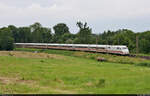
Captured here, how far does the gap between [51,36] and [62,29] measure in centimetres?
1799

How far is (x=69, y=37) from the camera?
128625 millimetres

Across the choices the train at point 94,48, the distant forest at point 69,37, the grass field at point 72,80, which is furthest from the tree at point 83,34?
the grass field at point 72,80

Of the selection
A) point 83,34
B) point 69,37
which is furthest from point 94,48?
point 69,37

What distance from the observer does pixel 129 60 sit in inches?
1925

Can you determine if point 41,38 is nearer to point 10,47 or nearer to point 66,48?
point 10,47

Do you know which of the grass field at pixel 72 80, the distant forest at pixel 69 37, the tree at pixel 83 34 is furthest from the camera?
the tree at pixel 83 34

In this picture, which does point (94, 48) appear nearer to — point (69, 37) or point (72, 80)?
point (72, 80)

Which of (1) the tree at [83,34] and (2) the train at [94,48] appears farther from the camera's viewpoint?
(1) the tree at [83,34]

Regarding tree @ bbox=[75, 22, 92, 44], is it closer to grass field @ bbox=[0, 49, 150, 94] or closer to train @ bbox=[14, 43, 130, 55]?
train @ bbox=[14, 43, 130, 55]

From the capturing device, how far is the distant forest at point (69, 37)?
77.8m

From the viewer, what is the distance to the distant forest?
77.8 metres

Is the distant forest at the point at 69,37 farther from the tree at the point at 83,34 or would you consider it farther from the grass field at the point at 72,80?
the grass field at the point at 72,80

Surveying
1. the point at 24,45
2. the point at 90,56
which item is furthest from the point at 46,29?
the point at 90,56

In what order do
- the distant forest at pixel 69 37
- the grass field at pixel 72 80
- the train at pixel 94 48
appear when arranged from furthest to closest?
the distant forest at pixel 69 37
the train at pixel 94 48
the grass field at pixel 72 80
